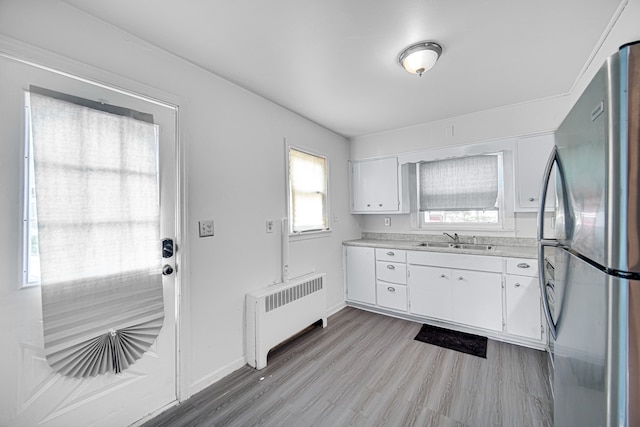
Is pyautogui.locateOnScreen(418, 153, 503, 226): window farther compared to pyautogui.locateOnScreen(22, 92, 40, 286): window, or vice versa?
pyautogui.locateOnScreen(418, 153, 503, 226): window

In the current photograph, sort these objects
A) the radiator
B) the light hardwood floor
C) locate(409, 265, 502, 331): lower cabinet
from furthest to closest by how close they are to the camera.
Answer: locate(409, 265, 502, 331): lower cabinet, the radiator, the light hardwood floor

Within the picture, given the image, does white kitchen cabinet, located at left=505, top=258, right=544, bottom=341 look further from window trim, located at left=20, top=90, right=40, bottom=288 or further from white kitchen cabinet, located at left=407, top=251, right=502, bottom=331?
window trim, located at left=20, top=90, right=40, bottom=288

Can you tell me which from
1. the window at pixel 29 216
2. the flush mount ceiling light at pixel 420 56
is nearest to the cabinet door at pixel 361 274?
the flush mount ceiling light at pixel 420 56

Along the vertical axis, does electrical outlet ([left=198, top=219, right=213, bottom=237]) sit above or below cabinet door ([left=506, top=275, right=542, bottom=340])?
above

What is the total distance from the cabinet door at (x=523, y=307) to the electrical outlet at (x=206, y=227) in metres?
2.80

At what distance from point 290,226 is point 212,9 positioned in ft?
6.25

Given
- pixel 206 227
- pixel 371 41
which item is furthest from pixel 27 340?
pixel 371 41

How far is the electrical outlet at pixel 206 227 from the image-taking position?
195 cm

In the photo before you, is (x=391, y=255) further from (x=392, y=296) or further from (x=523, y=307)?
(x=523, y=307)

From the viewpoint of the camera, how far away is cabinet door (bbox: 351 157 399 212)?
352 centimetres

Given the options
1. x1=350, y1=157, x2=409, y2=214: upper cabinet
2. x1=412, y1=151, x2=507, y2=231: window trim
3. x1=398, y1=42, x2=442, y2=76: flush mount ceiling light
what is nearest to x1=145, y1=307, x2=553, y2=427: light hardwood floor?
x1=412, y1=151, x2=507, y2=231: window trim

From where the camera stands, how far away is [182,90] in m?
1.85

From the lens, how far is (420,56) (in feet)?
5.82

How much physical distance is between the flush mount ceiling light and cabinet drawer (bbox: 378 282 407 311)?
7.75ft
